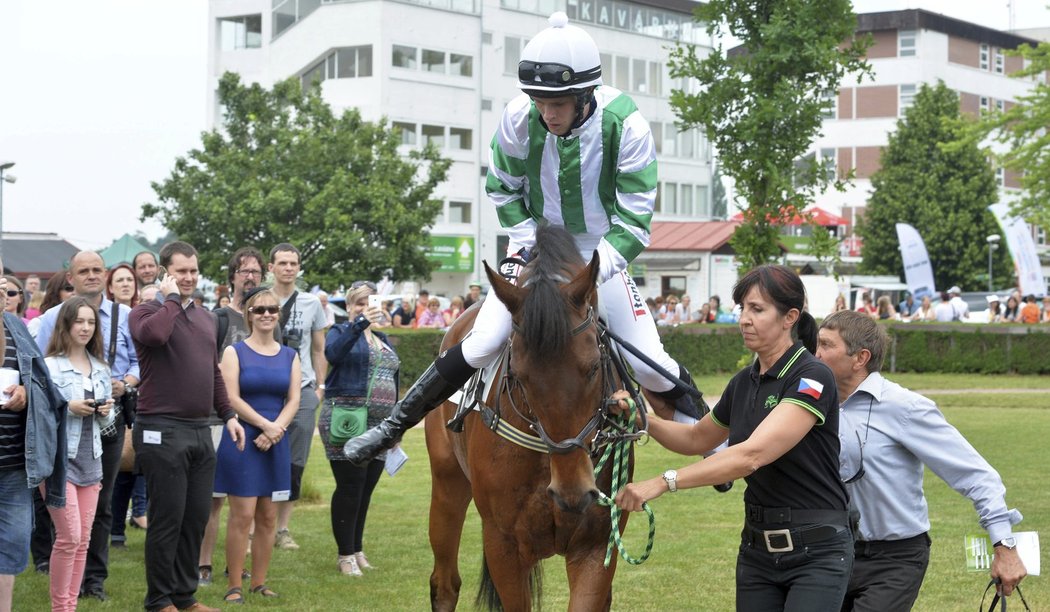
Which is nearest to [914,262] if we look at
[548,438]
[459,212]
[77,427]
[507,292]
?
[459,212]

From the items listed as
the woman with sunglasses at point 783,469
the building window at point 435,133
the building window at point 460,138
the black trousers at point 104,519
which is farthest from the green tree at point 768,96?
the building window at point 460,138

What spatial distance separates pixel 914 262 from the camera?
111 ft

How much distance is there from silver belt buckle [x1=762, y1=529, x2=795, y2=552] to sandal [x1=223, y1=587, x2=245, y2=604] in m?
4.27

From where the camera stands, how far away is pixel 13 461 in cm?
554

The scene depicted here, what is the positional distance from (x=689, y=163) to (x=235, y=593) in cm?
5268

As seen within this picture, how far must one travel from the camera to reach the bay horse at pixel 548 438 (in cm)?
416

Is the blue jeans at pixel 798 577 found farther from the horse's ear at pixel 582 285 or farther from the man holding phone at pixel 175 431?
the man holding phone at pixel 175 431

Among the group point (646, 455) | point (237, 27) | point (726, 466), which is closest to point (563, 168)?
point (726, 466)

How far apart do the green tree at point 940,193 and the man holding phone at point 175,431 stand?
4420 centimetres

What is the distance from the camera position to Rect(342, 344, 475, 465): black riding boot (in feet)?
16.5

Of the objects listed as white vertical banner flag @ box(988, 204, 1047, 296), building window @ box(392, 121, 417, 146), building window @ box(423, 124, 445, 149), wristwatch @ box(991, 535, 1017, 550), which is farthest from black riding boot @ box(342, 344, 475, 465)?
building window @ box(423, 124, 445, 149)

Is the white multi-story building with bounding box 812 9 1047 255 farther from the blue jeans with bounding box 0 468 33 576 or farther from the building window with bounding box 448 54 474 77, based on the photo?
the blue jeans with bounding box 0 468 33 576

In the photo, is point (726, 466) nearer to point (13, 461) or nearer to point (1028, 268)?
point (13, 461)

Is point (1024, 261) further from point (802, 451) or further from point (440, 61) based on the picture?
point (802, 451)
